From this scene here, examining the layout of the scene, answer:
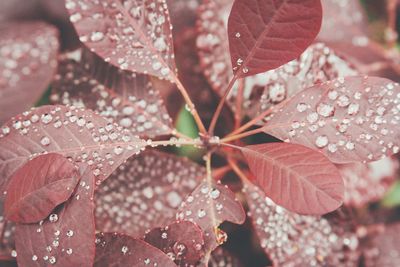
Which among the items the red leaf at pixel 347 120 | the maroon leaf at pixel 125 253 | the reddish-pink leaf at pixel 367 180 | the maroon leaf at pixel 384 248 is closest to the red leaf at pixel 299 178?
the red leaf at pixel 347 120

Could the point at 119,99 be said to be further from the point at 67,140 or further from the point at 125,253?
the point at 125,253

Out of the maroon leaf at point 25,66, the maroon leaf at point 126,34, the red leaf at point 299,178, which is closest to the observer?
the red leaf at point 299,178

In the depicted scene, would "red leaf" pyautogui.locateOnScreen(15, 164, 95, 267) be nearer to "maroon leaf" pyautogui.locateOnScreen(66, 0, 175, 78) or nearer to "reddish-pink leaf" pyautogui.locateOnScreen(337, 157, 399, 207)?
"maroon leaf" pyautogui.locateOnScreen(66, 0, 175, 78)

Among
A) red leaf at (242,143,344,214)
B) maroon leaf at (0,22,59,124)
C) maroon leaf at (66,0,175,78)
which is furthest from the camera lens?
maroon leaf at (0,22,59,124)

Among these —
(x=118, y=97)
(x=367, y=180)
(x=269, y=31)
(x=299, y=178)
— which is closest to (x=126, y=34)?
(x=118, y=97)

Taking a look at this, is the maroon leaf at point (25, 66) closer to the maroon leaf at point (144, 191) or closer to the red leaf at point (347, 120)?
the maroon leaf at point (144, 191)

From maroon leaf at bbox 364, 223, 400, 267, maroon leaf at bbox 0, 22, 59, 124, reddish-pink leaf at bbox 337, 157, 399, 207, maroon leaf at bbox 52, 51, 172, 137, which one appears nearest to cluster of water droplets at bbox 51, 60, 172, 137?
maroon leaf at bbox 52, 51, 172, 137

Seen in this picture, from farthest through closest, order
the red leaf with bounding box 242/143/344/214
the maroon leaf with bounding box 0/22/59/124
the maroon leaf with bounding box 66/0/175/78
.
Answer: the maroon leaf with bounding box 0/22/59/124 < the maroon leaf with bounding box 66/0/175/78 < the red leaf with bounding box 242/143/344/214

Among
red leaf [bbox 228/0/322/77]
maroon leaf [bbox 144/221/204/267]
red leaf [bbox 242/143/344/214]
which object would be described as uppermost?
red leaf [bbox 228/0/322/77]
